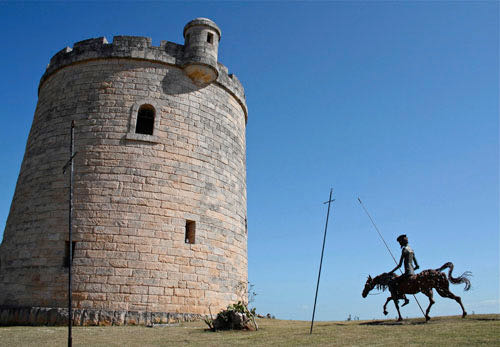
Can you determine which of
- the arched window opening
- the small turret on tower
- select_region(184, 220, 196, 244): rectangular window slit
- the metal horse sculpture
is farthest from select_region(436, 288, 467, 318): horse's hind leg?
the small turret on tower

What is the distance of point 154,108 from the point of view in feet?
39.0

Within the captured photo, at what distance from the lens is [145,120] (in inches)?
493

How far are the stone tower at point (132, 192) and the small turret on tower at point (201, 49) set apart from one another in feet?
0.11

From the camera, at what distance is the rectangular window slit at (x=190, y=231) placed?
1121cm

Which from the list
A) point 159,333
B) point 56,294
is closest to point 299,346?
point 159,333

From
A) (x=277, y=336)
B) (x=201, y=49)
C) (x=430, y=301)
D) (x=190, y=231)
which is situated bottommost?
(x=277, y=336)

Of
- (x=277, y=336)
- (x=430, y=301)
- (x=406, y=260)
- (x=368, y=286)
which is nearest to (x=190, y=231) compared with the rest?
(x=277, y=336)

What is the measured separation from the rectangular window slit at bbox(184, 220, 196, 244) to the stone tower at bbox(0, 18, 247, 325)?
0.03m

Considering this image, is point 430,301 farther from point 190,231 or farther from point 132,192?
point 132,192

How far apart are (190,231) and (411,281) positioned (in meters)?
5.56

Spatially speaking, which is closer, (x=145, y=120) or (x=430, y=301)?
(x=430, y=301)

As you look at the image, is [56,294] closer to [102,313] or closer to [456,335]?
[102,313]

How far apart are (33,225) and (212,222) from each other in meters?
4.61

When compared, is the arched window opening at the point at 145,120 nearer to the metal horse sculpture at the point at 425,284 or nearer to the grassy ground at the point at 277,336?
the grassy ground at the point at 277,336
